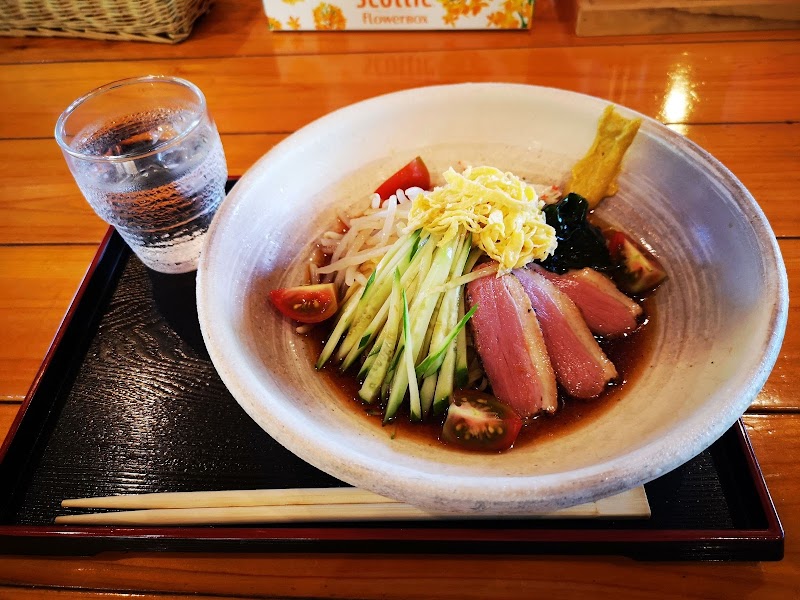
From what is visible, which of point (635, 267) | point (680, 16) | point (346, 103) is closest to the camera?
point (635, 267)

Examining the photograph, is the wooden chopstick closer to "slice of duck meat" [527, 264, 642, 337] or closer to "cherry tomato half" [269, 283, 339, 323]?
"cherry tomato half" [269, 283, 339, 323]

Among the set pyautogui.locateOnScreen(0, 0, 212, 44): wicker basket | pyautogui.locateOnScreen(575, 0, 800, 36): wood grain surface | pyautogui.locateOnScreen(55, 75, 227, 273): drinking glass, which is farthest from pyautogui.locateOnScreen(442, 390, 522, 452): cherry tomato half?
pyautogui.locateOnScreen(0, 0, 212, 44): wicker basket

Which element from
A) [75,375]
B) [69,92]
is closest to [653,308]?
[75,375]

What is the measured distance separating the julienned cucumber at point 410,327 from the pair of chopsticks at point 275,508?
25cm

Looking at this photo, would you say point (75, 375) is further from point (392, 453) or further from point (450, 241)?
point (450, 241)

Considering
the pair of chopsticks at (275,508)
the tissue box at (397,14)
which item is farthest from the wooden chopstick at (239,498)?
the tissue box at (397,14)

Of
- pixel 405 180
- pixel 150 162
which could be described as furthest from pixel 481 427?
pixel 150 162

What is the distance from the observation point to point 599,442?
50.6 inches

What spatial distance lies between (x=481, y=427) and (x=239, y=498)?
590 millimetres

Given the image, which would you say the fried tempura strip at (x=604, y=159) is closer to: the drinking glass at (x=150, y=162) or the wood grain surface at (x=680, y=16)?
the drinking glass at (x=150, y=162)

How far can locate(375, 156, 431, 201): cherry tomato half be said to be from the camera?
193 centimetres

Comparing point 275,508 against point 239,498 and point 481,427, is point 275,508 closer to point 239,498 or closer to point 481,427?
point 239,498

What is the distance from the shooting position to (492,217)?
159 cm

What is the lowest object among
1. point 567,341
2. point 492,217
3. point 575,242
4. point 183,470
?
point 183,470
